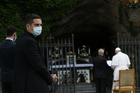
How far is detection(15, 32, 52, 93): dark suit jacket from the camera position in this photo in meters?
3.84

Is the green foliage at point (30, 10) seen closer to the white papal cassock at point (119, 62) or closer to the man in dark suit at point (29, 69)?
the white papal cassock at point (119, 62)

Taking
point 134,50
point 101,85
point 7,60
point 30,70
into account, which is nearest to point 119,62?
point 101,85

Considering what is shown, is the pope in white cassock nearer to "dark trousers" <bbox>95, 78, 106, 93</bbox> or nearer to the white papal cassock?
the white papal cassock

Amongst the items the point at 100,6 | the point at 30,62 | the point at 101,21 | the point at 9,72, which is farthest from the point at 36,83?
the point at 101,21

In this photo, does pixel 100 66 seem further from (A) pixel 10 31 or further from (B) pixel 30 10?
(A) pixel 10 31

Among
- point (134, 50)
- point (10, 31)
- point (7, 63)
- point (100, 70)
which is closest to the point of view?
point (7, 63)

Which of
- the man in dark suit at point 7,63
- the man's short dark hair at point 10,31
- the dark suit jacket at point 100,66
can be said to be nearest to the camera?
the man in dark suit at point 7,63

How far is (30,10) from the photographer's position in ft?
41.5

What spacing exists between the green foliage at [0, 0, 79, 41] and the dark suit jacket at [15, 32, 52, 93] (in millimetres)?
8142

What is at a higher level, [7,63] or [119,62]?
[7,63]

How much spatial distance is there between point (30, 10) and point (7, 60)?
23.7ft

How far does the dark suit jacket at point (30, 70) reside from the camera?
384 cm

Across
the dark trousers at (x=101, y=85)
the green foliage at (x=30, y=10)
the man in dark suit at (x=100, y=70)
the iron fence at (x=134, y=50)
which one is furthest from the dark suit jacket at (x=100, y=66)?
the green foliage at (x=30, y=10)

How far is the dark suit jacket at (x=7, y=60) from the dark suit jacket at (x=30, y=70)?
1.67 meters
